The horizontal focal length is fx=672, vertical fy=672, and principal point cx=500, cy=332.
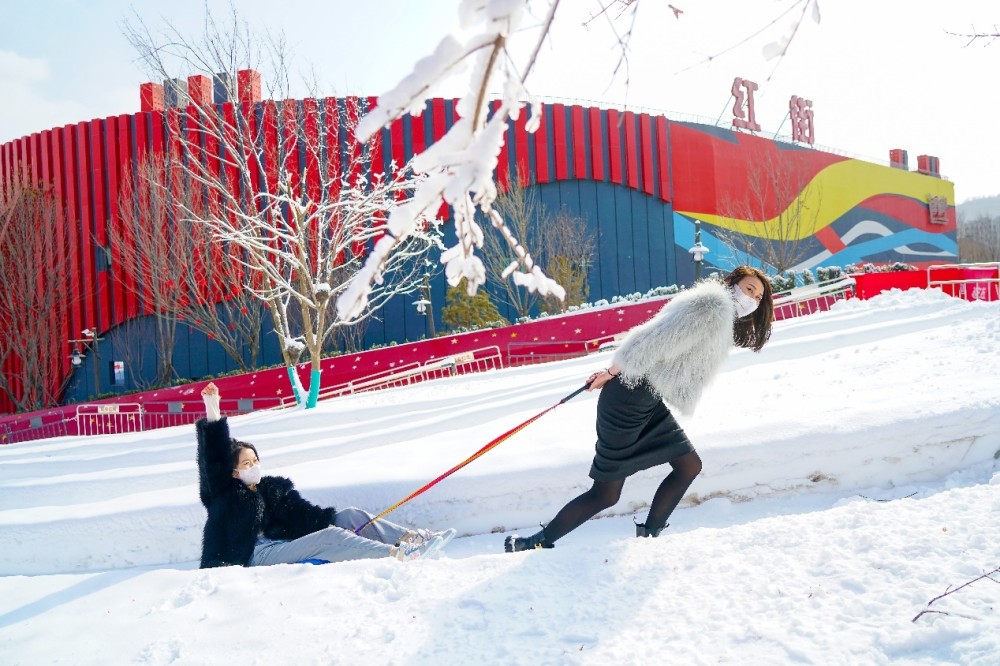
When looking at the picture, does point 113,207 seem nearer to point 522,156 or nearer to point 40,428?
point 40,428

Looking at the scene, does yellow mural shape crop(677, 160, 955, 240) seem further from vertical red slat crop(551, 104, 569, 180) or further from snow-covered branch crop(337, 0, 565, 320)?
snow-covered branch crop(337, 0, 565, 320)

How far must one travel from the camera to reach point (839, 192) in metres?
30.6

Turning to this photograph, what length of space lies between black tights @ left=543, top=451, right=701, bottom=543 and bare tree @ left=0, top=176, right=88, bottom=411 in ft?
77.3

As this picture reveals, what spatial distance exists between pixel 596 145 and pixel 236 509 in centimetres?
2190

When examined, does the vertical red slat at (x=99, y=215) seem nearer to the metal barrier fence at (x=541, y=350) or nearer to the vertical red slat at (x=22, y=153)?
the vertical red slat at (x=22, y=153)

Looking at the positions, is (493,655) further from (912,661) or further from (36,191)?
(36,191)

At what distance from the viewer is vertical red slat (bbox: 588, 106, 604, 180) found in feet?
77.8

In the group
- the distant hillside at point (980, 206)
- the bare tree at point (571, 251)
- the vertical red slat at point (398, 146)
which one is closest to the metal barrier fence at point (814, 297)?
the bare tree at point (571, 251)

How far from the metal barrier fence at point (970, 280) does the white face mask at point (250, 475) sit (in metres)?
12.2

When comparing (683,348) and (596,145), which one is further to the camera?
(596,145)

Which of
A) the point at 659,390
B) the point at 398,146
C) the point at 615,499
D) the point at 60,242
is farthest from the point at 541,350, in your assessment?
the point at 60,242

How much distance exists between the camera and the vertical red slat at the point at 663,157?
2477 centimetres

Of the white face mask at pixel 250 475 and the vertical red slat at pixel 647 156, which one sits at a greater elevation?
the vertical red slat at pixel 647 156

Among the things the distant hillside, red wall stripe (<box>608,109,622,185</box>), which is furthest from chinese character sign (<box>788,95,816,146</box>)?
the distant hillside
